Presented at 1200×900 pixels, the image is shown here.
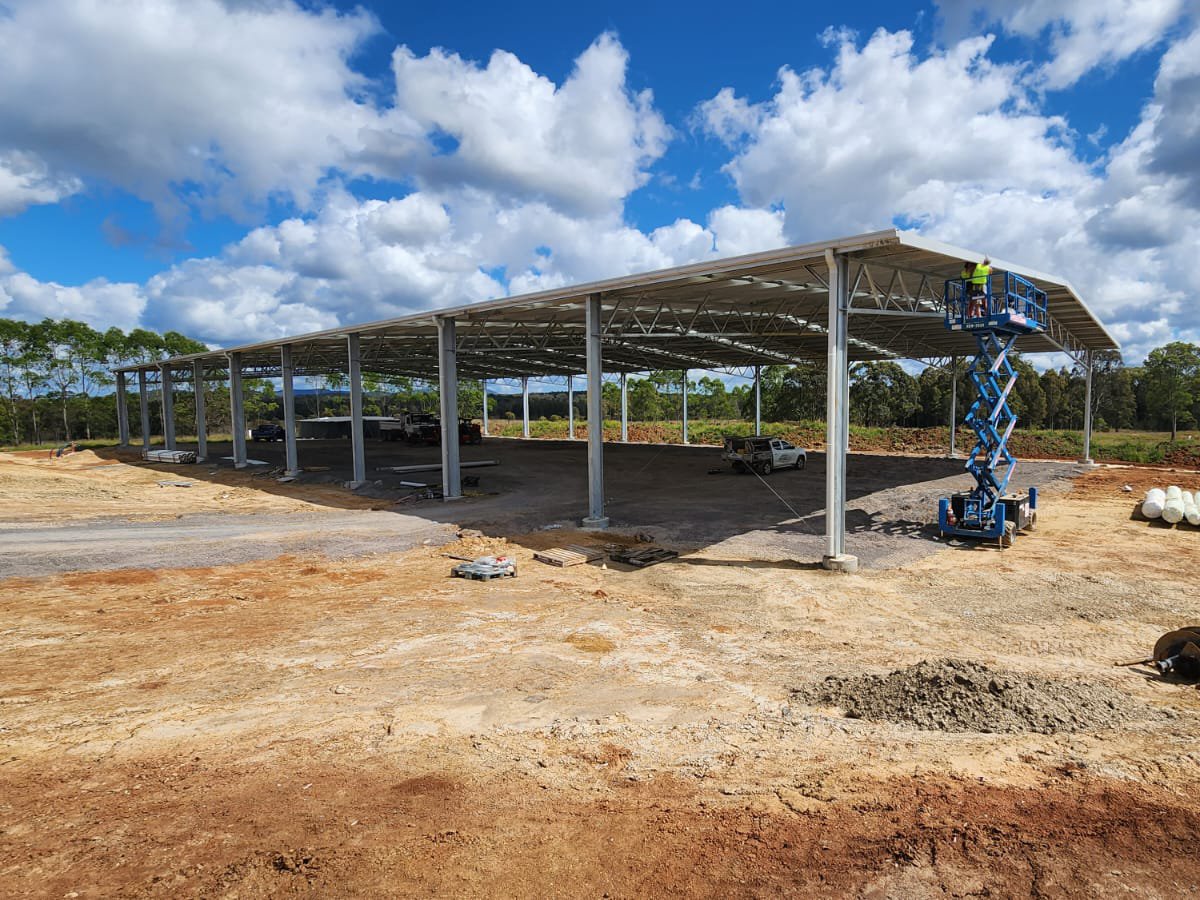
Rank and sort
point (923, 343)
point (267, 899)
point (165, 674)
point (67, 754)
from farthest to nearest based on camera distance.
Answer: point (923, 343), point (165, 674), point (67, 754), point (267, 899)

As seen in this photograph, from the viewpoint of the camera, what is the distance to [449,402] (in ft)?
69.5

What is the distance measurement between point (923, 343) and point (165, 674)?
30.9 m

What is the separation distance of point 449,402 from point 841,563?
45.8 ft

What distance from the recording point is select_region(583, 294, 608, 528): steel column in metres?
16.4

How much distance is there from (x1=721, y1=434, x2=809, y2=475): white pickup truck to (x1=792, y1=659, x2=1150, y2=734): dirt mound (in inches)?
823

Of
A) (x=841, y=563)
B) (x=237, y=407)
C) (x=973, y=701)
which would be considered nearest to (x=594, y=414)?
(x=841, y=563)

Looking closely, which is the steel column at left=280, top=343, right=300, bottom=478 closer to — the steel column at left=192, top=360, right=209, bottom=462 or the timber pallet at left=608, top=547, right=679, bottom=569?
the steel column at left=192, top=360, right=209, bottom=462

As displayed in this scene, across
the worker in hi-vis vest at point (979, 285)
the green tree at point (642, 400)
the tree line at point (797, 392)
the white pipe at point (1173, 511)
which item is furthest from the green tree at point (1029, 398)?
the worker in hi-vis vest at point (979, 285)

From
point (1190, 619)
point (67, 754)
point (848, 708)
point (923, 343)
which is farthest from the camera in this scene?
point (923, 343)

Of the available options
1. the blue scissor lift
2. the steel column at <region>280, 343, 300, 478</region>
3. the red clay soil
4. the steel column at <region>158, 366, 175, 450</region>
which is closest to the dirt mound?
the red clay soil

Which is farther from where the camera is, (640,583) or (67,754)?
(640,583)

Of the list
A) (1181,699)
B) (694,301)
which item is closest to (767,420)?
(694,301)

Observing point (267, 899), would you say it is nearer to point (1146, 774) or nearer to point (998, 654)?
point (1146, 774)

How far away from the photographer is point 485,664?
7.76m
